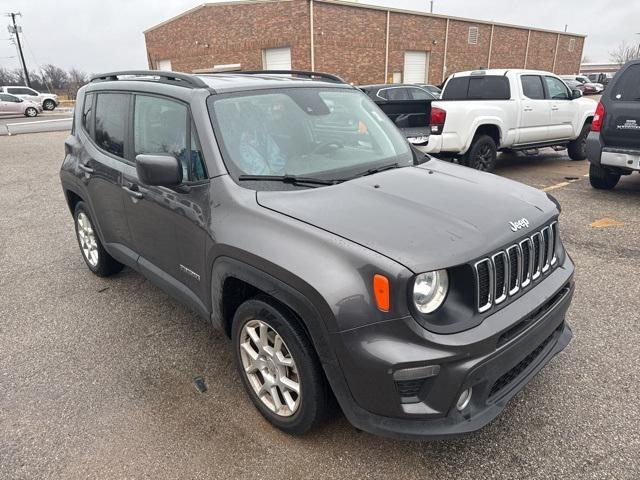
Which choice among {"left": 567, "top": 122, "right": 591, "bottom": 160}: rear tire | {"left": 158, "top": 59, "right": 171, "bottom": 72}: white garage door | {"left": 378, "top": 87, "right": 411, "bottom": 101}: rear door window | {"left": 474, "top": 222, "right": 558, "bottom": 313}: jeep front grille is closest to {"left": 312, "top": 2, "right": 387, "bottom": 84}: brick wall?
{"left": 158, "top": 59, "right": 171, "bottom": 72}: white garage door

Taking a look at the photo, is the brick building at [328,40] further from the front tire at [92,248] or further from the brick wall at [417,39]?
the front tire at [92,248]

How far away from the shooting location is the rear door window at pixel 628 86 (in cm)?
641

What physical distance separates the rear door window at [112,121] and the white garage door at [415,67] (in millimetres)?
33685

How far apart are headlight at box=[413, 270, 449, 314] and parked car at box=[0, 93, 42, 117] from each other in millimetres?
34280

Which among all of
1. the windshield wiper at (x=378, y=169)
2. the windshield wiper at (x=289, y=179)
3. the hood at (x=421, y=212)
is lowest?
the hood at (x=421, y=212)

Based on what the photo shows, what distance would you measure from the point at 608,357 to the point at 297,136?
99.7 inches

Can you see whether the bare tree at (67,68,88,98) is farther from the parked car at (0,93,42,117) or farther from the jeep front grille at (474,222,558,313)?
the jeep front grille at (474,222,558,313)

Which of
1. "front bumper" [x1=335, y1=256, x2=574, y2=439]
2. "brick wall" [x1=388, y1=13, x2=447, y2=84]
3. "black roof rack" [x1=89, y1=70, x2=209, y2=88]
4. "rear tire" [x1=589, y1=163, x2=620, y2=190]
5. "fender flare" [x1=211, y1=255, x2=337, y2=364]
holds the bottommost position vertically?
"rear tire" [x1=589, y1=163, x2=620, y2=190]

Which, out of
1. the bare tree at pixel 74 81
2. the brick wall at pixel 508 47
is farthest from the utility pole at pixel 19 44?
the brick wall at pixel 508 47

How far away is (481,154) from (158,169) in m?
7.09

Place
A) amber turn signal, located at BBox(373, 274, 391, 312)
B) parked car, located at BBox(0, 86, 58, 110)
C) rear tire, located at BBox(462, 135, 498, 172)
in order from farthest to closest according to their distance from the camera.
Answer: parked car, located at BBox(0, 86, 58, 110)
rear tire, located at BBox(462, 135, 498, 172)
amber turn signal, located at BBox(373, 274, 391, 312)

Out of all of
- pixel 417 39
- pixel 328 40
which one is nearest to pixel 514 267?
pixel 328 40

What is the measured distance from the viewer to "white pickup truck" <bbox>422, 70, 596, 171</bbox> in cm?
797

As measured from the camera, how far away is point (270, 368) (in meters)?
2.53
